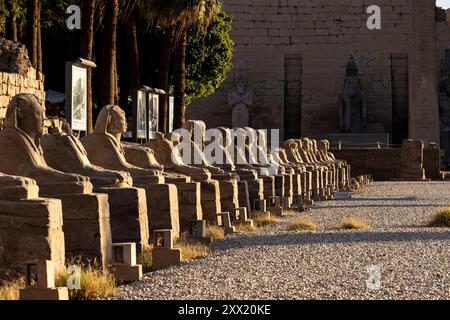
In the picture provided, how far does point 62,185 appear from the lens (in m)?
11.4

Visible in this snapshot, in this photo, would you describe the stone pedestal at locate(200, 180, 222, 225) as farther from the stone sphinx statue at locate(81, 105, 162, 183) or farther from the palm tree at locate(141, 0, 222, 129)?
the palm tree at locate(141, 0, 222, 129)

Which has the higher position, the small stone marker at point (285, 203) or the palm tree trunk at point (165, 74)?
the palm tree trunk at point (165, 74)

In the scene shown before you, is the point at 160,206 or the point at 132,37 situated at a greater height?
the point at 132,37

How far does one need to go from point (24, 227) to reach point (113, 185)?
2664 millimetres

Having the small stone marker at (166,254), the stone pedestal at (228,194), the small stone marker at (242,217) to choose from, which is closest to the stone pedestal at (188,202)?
the small stone marker at (242,217)

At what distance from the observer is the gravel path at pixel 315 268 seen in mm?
10305

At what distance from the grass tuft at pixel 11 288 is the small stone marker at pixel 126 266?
1.40 meters

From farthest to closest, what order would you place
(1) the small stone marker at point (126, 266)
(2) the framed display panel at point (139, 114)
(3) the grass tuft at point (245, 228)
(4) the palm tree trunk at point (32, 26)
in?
(4) the palm tree trunk at point (32, 26)
(2) the framed display panel at point (139, 114)
(3) the grass tuft at point (245, 228)
(1) the small stone marker at point (126, 266)

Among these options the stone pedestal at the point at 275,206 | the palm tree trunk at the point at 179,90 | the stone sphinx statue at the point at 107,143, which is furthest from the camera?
the palm tree trunk at the point at 179,90

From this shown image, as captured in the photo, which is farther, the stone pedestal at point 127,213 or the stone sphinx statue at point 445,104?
the stone sphinx statue at point 445,104

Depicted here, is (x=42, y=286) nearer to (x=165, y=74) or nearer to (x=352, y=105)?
(x=165, y=74)

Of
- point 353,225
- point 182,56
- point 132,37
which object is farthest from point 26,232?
point 182,56

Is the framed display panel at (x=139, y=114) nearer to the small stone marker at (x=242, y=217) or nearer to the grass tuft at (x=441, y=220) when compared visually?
the small stone marker at (x=242, y=217)

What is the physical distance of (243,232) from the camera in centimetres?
1822
